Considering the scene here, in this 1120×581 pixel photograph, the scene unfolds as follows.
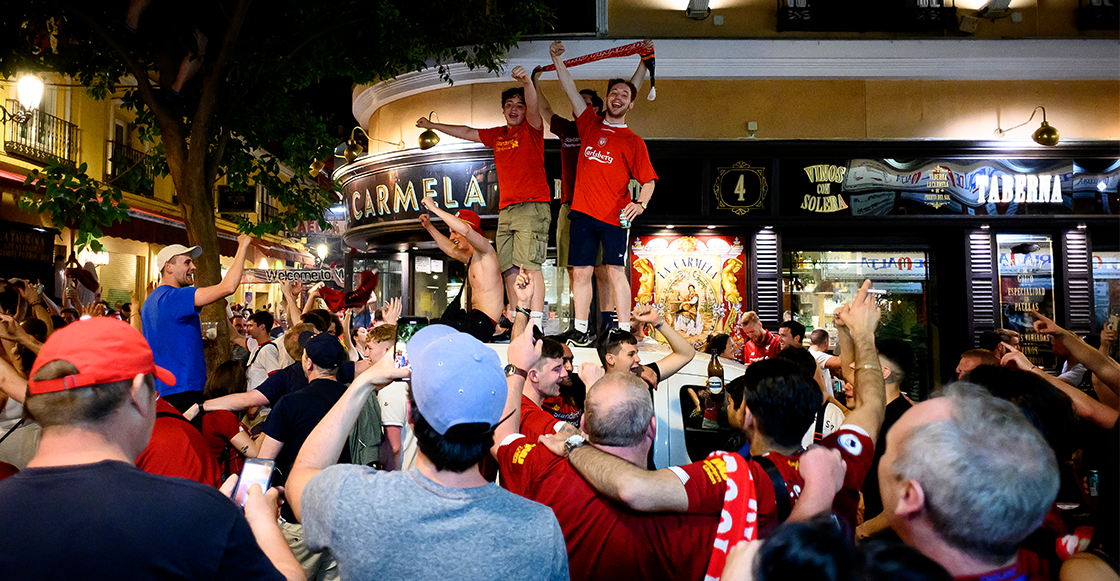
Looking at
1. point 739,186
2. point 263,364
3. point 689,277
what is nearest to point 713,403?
point 263,364

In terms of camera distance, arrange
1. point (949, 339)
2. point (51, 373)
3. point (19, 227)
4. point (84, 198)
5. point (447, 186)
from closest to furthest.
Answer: point (51, 373) → point (84, 198) → point (447, 186) → point (949, 339) → point (19, 227)

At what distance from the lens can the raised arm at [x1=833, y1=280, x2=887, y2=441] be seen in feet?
9.84

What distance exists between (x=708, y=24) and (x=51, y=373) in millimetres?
11569

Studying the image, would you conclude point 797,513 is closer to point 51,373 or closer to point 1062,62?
point 51,373

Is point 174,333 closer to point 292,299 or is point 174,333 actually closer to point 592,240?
point 292,299

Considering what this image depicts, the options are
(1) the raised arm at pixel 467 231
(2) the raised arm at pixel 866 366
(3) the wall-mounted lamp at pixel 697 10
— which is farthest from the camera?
(3) the wall-mounted lamp at pixel 697 10

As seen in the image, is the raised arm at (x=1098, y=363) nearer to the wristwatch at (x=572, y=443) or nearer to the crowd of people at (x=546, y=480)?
the crowd of people at (x=546, y=480)

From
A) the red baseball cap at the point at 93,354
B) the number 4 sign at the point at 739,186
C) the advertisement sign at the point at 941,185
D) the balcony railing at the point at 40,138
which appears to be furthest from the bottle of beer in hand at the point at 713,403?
the balcony railing at the point at 40,138

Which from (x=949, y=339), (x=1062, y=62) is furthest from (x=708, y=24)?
(x=949, y=339)

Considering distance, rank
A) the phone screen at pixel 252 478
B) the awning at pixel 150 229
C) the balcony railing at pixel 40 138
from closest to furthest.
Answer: the phone screen at pixel 252 478, the balcony railing at pixel 40 138, the awning at pixel 150 229

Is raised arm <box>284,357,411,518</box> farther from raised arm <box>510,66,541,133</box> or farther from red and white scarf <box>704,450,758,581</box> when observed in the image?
raised arm <box>510,66,541,133</box>

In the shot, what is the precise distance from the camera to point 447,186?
38.7ft

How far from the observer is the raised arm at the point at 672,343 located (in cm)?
477

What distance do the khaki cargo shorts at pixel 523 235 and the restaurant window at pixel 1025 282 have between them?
8.75 metres
